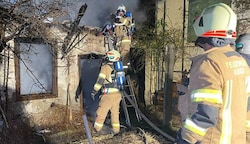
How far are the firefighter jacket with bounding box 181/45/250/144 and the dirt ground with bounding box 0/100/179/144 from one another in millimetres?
2631

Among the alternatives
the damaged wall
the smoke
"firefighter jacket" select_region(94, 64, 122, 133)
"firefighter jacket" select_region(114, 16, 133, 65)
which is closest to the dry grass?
the damaged wall

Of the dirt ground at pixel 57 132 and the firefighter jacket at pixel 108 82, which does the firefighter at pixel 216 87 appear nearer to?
the dirt ground at pixel 57 132

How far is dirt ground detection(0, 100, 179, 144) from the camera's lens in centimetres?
469

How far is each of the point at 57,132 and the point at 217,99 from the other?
447 cm

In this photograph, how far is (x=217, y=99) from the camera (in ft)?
6.11

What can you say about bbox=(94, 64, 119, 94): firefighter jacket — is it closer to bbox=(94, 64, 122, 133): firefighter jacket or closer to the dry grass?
bbox=(94, 64, 122, 133): firefighter jacket

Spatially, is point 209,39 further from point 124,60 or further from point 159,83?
Answer: point 159,83

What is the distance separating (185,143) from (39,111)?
4972mm

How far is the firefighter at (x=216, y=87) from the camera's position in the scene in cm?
186

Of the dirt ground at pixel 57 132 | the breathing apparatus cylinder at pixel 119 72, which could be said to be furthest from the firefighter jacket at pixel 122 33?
the dirt ground at pixel 57 132

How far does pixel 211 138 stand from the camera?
200cm

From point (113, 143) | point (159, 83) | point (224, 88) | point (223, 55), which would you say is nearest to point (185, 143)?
point (224, 88)

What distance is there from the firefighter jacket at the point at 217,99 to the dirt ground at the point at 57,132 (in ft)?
8.63

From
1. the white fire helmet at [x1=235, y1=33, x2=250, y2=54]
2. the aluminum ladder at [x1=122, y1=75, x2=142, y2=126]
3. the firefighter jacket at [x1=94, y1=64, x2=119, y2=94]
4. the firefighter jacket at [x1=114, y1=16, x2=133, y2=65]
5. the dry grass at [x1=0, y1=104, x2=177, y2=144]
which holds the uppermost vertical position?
the firefighter jacket at [x1=114, y1=16, x2=133, y2=65]
